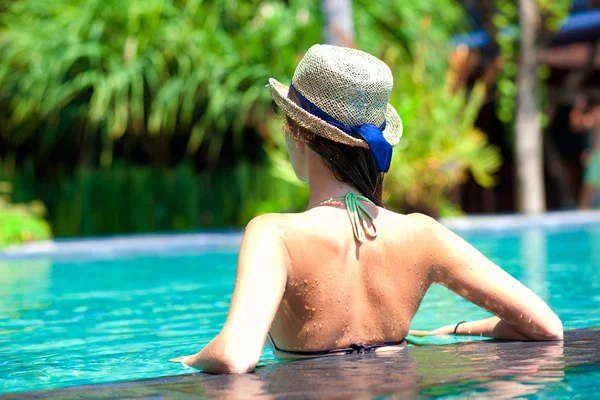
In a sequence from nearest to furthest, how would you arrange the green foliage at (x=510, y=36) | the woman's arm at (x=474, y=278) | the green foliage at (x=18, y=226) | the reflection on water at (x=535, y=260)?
1. the woman's arm at (x=474, y=278)
2. the reflection on water at (x=535, y=260)
3. the green foliage at (x=18, y=226)
4. the green foliage at (x=510, y=36)

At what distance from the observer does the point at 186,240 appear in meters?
11.0

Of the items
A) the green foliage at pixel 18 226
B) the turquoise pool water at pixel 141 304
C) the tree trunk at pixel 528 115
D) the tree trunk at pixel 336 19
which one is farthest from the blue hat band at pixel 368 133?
the tree trunk at pixel 528 115

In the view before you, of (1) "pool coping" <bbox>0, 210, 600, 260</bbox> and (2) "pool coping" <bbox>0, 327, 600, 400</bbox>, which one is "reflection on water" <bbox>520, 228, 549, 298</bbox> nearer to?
(1) "pool coping" <bbox>0, 210, 600, 260</bbox>

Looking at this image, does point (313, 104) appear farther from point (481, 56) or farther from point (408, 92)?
point (481, 56)

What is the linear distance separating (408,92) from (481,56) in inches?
118

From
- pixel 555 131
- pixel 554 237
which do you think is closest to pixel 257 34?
pixel 554 237

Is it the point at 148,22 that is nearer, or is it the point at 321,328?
the point at 321,328

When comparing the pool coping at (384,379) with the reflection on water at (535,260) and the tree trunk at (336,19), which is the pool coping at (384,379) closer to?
the reflection on water at (535,260)

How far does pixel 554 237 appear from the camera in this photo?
10391 mm

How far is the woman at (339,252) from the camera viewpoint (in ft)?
8.18

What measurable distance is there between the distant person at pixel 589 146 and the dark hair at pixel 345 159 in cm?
1211

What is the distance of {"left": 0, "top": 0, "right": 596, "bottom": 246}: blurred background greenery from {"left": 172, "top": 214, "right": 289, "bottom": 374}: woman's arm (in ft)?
29.4

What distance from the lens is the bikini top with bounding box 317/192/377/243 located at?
2588 millimetres

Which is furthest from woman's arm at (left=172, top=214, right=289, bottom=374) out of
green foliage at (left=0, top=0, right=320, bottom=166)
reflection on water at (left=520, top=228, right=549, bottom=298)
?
green foliage at (left=0, top=0, right=320, bottom=166)
